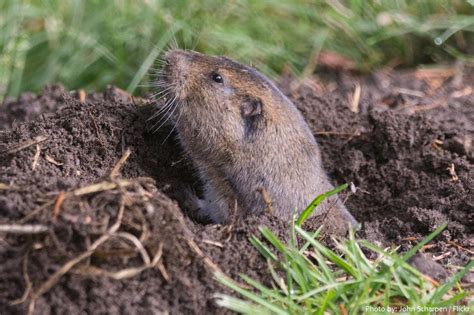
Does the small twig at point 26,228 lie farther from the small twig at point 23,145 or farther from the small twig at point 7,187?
the small twig at point 23,145

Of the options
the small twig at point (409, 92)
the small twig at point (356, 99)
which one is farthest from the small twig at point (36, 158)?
the small twig at point (409, 92)

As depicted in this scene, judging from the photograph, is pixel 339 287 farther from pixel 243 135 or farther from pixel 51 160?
pixel 51 160

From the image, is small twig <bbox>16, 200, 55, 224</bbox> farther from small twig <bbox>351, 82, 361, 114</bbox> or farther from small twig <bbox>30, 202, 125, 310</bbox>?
small twig <bbox>351, 82, 361, 114</bbox>

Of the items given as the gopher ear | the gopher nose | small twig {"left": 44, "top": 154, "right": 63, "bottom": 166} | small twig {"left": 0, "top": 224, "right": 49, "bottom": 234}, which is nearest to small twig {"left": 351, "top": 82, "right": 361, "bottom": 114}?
the gopher ear

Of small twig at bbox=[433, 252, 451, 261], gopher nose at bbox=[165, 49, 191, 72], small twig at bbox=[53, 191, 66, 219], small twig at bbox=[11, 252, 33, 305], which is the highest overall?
gopher nose at bbox=[165, 49, 191, 72]

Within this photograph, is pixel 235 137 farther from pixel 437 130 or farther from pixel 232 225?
pixel 437 130

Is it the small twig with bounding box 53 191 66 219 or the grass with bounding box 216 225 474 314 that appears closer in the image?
the small twig with bounding box 53 191 66 219

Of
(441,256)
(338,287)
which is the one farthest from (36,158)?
(441,256)

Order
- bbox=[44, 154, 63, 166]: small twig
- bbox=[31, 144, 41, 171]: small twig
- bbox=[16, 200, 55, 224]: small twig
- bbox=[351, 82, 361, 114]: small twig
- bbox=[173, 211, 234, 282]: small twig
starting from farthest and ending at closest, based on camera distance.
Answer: bbox=[351, 82, 361, 114]: small twig → bbox=[44, 154, 63, 166]: small twig → bbox=[31, 144, 41, 171]: small twig → bbox=[173, 211, 234, 282]: small twig → bbox=[16, 200, 55, 224]: small twig
